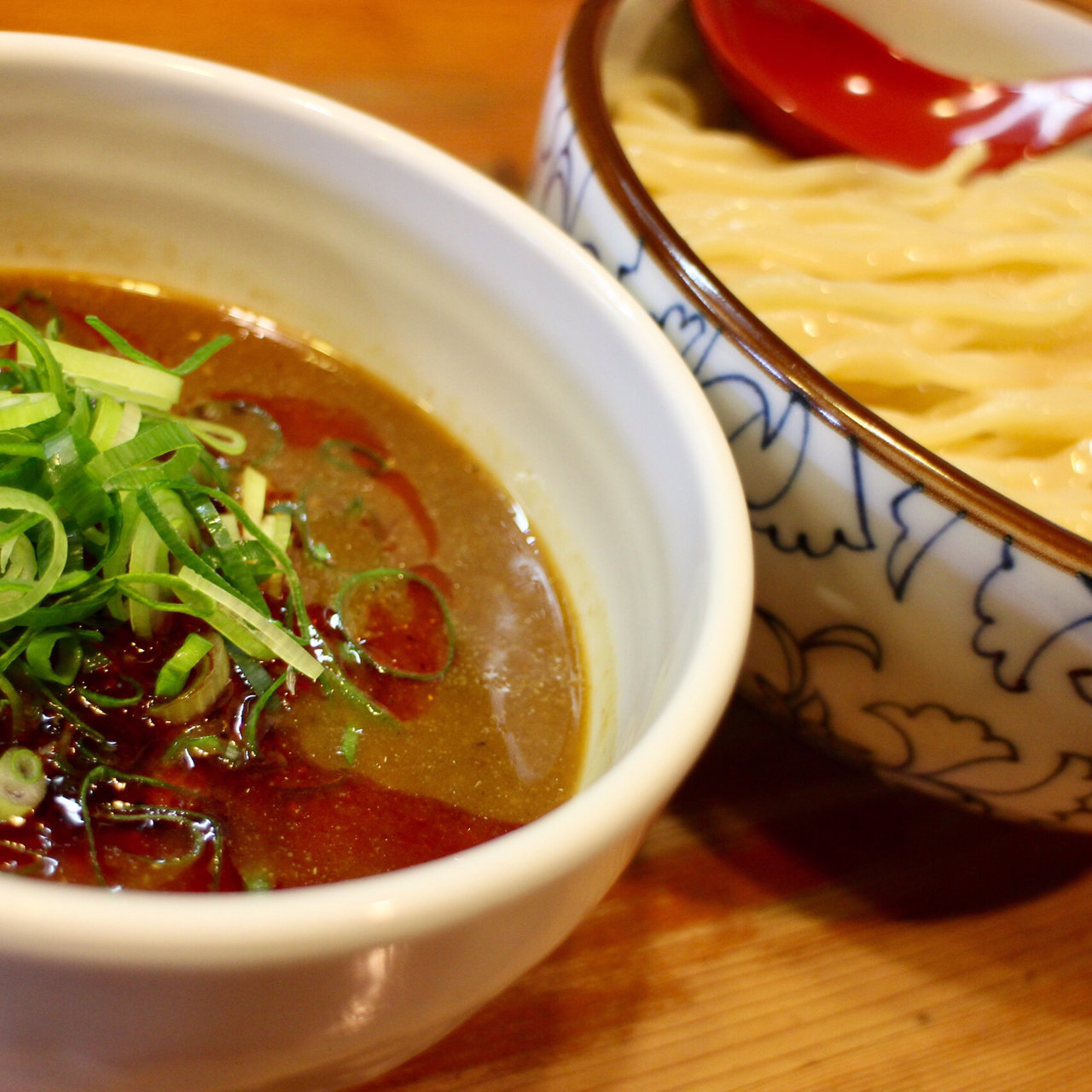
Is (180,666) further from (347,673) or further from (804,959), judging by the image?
(804,959)

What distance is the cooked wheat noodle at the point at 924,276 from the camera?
3.46 ft

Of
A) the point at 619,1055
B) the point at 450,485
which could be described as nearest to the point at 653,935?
the point at 619,1055

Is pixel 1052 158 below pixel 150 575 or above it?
above

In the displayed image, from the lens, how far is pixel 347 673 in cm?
90

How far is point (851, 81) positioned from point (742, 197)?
390 millimetres

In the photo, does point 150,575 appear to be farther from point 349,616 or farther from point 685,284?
point 685,284

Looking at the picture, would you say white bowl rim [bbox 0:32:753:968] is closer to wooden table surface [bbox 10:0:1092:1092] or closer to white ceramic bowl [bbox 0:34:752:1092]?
white ceramic bowl [bbox 0:34:752:1092]

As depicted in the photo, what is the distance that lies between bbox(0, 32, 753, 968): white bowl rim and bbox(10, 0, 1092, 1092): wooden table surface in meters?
0.36

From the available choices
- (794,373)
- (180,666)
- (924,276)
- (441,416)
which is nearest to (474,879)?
(180,666)

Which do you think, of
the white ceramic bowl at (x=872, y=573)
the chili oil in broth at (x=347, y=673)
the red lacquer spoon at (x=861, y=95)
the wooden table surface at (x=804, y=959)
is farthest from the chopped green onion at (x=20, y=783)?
the red lacquer spoon at (x=861, y=95)

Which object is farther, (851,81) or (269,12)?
(269,12)

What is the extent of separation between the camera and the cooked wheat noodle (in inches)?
41.5

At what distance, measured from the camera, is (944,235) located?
124 cm

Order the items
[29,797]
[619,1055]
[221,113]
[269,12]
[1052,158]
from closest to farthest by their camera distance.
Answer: [29,797] < [619,1055] < [221,113] < [1052,158] < [269,12]
